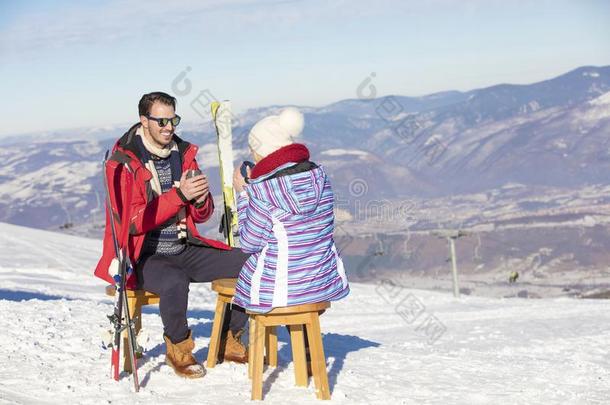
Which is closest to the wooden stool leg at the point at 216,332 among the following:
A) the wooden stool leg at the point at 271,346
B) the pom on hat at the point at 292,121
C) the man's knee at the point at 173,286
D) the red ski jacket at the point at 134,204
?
the wooden stool leg at the point at 271,346

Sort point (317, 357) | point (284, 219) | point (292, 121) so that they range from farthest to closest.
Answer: point (317, 357)
point (292, 121)
point (284, 219)

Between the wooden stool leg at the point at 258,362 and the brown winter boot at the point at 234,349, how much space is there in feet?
2.66

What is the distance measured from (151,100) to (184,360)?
177cm

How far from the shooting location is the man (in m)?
5.38

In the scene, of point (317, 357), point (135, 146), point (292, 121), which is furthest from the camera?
point (135, 146)

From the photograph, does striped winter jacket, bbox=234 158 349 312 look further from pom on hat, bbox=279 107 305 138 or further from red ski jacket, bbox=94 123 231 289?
red ski jacket, bbox=94 123 231 289

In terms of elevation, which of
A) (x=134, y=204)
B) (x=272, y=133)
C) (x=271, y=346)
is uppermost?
(x=272, y=133)

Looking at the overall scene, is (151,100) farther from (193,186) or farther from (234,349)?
(234,349)

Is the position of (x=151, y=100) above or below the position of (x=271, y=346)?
above

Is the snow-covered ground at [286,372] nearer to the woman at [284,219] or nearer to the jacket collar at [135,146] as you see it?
the woman at [284,219]

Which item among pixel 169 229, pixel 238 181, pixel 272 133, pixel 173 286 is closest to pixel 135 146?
pixel 169 229

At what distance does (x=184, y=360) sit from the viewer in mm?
5566

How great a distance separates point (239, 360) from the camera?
19.7 feet

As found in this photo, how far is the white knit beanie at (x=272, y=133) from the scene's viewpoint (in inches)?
197
